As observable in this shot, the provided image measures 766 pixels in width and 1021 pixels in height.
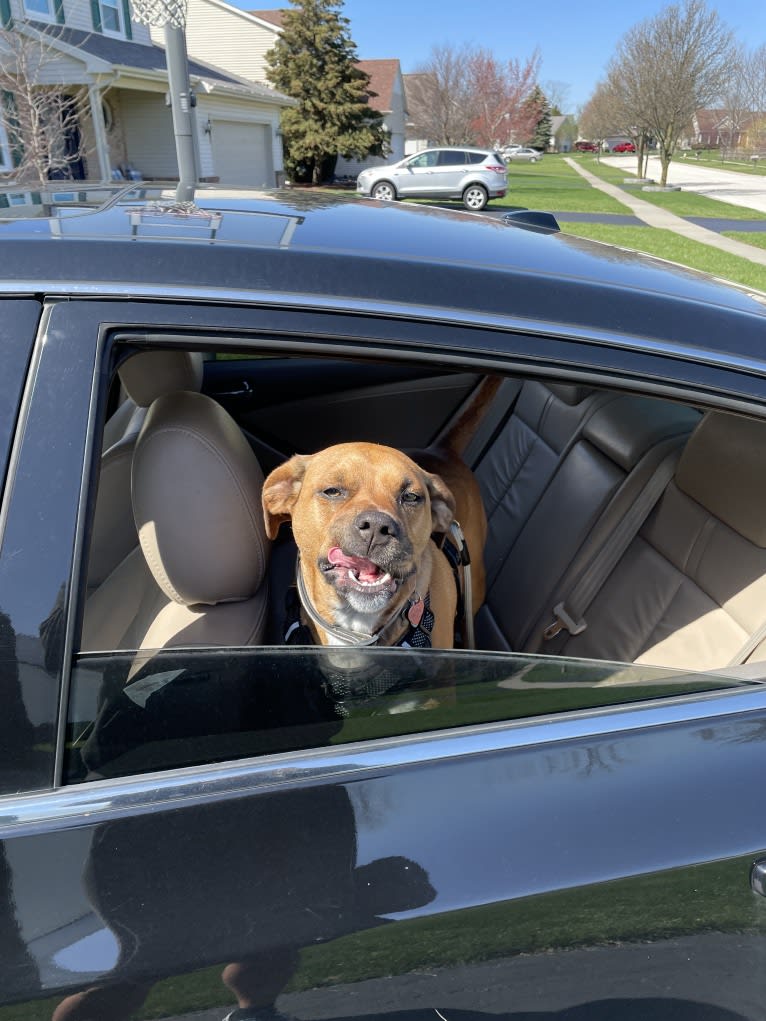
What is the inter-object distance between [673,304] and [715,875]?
→ 0.97 meters

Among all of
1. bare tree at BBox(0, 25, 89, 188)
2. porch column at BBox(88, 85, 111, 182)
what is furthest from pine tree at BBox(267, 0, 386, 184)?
bare tree at BBox(0, 25, 89, 188)

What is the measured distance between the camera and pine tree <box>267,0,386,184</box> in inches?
1293

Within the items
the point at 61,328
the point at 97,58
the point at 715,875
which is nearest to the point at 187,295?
the point at 61,328

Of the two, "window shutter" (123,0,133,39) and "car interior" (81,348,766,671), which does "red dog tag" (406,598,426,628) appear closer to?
"car interior" (81,348,766,671)

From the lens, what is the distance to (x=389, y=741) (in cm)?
127

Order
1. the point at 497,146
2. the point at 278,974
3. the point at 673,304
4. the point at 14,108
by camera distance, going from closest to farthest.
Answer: the point at 278,974
the point at 673,304
the point at 14,108
the point at 497,146

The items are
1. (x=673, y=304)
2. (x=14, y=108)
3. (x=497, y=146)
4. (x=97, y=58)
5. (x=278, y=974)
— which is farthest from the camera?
(x=497, y=146)

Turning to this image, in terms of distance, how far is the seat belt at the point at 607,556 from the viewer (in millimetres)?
2514

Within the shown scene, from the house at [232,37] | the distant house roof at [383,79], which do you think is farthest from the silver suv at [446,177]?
the distant house roof at [383,79]

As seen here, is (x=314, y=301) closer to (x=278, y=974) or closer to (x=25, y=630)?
(x=25, y=630)

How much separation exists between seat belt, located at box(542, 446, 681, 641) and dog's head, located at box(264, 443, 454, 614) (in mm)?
544

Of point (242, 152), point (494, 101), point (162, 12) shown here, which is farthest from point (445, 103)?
point (162, 12)

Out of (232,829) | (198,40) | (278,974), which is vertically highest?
(198,40)

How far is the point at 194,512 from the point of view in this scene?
69.5 inches
